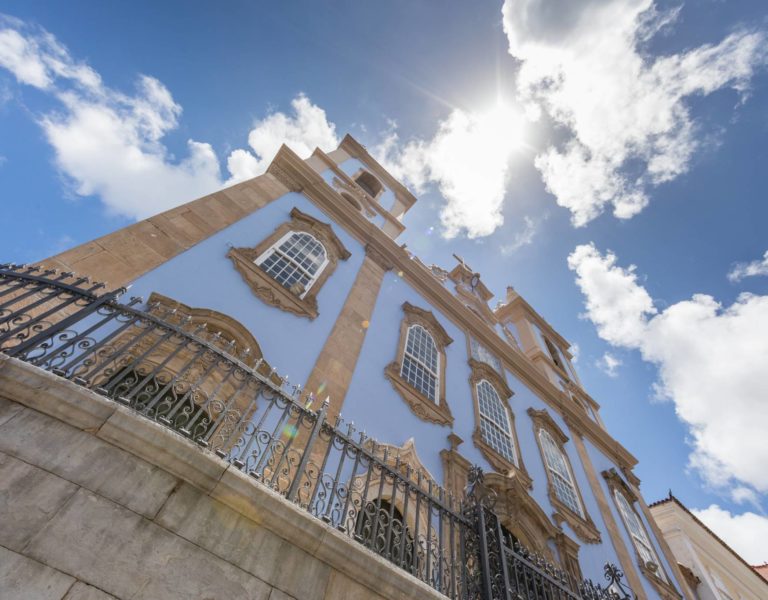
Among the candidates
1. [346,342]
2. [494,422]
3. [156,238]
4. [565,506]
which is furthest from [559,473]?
[156,238]

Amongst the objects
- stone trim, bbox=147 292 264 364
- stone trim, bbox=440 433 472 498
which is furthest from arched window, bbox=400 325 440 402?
stone trim, bbox=147 292 264 364

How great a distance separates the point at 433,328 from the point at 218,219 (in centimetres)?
681

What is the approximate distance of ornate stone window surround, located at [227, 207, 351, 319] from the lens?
849cm

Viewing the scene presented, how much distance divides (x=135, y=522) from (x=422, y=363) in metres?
8.57

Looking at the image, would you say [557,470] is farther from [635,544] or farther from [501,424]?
[635,544]

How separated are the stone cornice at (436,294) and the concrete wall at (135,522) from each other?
9959mm

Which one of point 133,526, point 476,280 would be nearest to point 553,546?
point 133,526

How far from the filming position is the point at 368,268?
1224 cm

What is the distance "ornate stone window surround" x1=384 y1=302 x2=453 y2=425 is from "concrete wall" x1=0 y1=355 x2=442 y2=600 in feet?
18.4

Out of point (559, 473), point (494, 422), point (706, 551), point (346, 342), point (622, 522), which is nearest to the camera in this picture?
point (346, 342)

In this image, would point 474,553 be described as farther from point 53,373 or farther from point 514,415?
point 514,415

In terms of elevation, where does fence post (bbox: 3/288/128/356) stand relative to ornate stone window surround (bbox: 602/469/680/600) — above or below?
below

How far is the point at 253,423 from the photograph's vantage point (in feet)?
17.7

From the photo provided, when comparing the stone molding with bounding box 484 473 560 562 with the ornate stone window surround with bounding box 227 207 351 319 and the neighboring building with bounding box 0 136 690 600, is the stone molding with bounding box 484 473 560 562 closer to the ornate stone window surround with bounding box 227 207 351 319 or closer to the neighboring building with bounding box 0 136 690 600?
the neighboring building with bounding box 0 136 690 600
